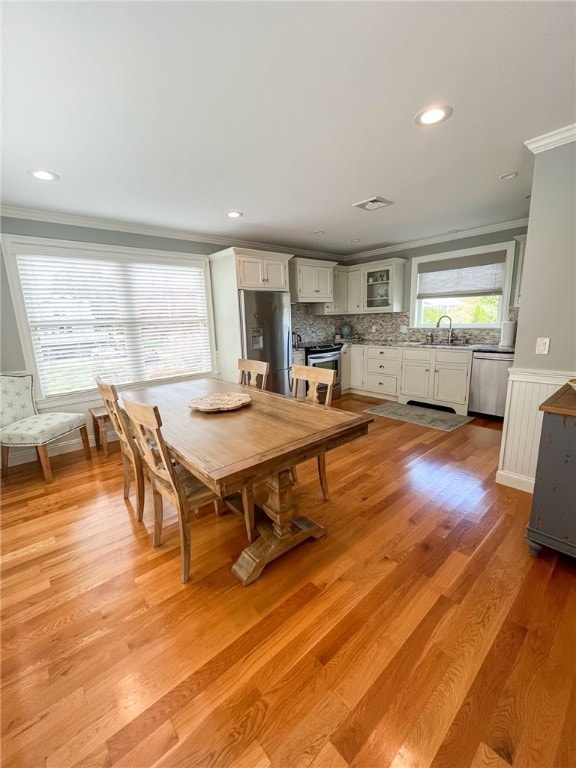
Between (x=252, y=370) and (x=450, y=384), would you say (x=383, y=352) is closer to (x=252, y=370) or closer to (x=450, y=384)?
(x=450, y=384)

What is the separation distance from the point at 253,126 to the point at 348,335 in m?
4.40

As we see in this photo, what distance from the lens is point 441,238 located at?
4414 mm

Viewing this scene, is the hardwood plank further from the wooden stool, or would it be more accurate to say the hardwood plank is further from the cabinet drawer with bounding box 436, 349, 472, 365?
the cabinet drawer with bounding box 436, 349, 472, 365

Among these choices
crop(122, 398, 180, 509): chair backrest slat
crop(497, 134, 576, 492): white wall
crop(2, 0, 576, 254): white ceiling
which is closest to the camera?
crop(2, 0, 576, 254): white ceiling

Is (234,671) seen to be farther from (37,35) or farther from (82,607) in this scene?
(37,35)

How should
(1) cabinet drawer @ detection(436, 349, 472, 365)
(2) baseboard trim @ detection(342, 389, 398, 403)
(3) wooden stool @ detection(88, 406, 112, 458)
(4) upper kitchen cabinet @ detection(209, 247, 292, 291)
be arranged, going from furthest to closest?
(2) baseboard trim @ detection(342, 389, 398, 403) → (1) cabinet drawer @ detection(436, 349, 472, 365) → (4) upper kitchen cabinet @ detection(209, 247, 292, 291) → (3) wooden stool @ detection(88, 406, 112, 458)

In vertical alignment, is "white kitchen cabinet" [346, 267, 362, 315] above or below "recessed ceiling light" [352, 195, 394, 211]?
below

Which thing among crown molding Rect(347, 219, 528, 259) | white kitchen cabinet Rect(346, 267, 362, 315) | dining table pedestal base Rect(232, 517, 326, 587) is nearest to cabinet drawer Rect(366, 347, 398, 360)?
white kitchen cabinet Rect(346, 267, 362, 315)

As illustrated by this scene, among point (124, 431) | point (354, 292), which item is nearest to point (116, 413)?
point (124, 431)

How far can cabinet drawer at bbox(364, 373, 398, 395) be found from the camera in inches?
191

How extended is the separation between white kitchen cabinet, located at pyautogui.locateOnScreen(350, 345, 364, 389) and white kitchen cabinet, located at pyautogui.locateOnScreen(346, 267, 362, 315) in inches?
28.9

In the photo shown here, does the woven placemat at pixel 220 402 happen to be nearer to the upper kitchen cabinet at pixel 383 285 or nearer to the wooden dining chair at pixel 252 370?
the wooden dining chair at pixel 252 370

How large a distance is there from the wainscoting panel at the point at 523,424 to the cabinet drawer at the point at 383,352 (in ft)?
8.08

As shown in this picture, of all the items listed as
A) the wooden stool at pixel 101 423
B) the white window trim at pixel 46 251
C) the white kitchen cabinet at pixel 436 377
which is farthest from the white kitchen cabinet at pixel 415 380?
the wooden stool at pixel 101 423
